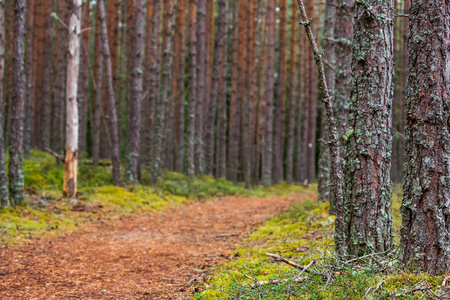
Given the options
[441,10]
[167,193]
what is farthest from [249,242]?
[167,193]

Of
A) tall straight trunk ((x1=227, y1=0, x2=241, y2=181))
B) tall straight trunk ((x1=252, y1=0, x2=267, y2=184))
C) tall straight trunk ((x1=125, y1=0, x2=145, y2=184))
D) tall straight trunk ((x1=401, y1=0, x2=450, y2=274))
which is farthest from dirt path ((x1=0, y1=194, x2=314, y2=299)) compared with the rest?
tall straight trunk ((x1=252, y1=0, x2=267, y2=184))

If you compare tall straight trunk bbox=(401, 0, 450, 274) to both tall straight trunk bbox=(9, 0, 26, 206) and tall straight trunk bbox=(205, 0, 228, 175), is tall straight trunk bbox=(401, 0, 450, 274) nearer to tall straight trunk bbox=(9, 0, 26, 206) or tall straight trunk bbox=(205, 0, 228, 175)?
tall straight trunk bbox=(9, 0, 26, 206)

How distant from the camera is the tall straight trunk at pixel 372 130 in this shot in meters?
3.81

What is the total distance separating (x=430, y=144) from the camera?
10.8 feet

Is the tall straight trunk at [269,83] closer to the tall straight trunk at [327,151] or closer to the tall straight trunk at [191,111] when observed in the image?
the tall straight trunk at [191,111]

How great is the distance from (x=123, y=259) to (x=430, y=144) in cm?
433

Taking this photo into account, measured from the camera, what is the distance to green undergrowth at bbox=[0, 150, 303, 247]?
7016 millimetres

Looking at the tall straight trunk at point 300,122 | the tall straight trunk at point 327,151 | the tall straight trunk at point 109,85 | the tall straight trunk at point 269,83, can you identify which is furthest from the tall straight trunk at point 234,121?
the tall straight trunk at point 327,151

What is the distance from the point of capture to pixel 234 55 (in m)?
21.9

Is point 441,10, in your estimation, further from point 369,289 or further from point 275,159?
point 275,159

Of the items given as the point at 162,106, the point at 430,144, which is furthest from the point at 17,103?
the point at 162,106

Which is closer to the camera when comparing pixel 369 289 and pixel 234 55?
pixel 369 289

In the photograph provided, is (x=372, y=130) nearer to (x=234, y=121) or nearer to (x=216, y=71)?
(x=216, y=71)

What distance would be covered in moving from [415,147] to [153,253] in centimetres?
421
